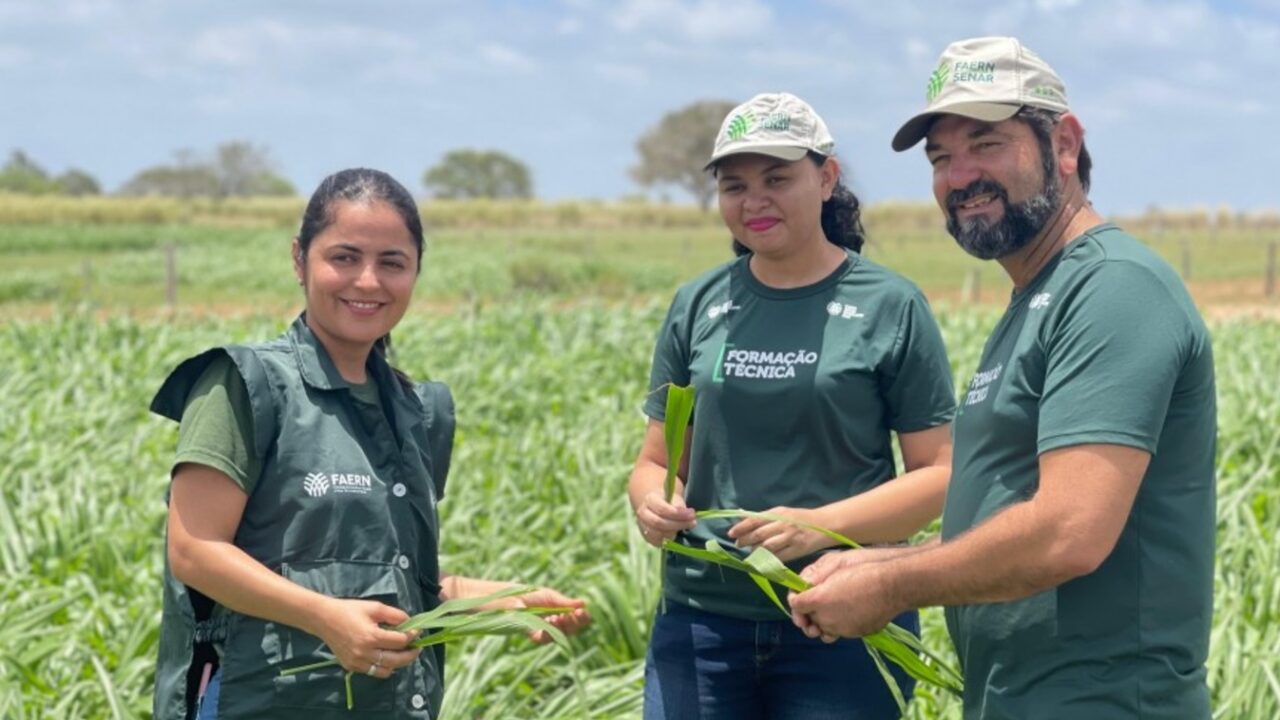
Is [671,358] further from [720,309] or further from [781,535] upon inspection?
[781,535]

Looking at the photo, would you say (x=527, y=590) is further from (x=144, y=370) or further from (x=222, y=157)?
(x=222, y=157)

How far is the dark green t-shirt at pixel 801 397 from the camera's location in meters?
2.84

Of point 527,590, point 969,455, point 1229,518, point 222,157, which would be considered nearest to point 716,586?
point 527,590

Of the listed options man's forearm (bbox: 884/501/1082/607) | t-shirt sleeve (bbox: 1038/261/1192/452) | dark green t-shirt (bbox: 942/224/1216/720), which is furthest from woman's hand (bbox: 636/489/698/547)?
t-shirt sleeve (bbox: 1038/261/1192/452)

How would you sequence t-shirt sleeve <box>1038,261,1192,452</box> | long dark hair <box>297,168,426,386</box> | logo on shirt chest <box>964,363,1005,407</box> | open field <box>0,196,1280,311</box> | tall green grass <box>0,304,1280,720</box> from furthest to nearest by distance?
open field <box>0,196,1280,311</box> → tall green grass <box>0,304,1280,720</box> → long dark hair <box>297,168,426,386</box> → logo on shirt chest <box>964,363,1005,407</box> → t-shirt sleeve <box>1038,261,1192,452</box>

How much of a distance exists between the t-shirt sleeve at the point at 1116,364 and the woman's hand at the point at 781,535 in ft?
2.44

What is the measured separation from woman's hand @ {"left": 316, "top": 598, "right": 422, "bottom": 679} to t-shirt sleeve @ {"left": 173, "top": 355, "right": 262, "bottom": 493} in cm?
25

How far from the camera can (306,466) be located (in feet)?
7.80

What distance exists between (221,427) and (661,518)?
859mm

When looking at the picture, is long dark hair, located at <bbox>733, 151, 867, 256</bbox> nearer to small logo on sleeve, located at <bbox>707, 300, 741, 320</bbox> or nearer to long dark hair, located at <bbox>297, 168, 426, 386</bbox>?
small logo on sleeve, located at <bbox>707, 300, 741, 320</bbox>

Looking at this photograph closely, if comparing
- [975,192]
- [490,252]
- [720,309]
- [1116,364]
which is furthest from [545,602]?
[490,252]

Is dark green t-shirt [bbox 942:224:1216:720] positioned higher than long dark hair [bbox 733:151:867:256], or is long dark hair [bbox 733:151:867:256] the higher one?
long dark hair [bbox 733:151:867:256]

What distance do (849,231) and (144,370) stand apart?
23.9ft

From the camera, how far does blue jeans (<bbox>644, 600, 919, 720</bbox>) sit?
9.04 ft
